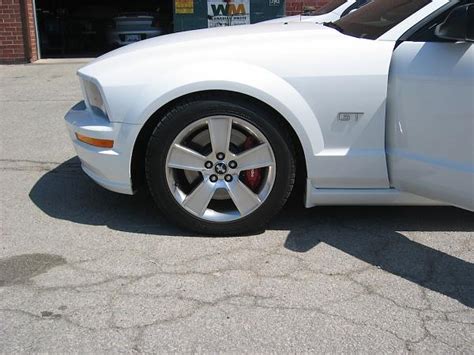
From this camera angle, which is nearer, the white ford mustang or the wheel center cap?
the white ford mustang

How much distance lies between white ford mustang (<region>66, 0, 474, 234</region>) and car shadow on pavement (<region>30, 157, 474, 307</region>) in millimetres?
A: 257

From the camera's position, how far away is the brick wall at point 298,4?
38.0 ft

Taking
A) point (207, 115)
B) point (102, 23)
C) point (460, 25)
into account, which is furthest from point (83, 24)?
point (460, 25)

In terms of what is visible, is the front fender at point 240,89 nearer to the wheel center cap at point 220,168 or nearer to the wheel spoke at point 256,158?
the wheel spoke at point 256,158

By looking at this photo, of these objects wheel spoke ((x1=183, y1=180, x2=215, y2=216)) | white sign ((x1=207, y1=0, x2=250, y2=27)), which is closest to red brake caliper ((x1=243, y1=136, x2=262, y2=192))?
wheel spoke ((x1=183, y1=180, x2=215, y2=216))

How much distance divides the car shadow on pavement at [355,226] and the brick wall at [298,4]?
8.26 meters

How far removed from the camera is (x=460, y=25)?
2988 millimetres

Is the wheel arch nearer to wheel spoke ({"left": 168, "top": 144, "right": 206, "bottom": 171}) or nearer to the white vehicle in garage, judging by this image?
wheel spoke ({"left": 168, "top": 144, "right": 206, "bottom": 171})

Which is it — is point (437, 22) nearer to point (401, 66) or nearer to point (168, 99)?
point (401, 66)

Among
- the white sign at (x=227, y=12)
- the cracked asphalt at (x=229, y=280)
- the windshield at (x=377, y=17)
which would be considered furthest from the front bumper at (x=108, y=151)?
the white sign at (x=227, y=12)

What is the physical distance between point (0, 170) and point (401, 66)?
11.8ft

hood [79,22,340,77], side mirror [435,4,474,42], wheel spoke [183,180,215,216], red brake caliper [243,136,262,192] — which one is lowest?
wheel spoke [183,180,215,216]

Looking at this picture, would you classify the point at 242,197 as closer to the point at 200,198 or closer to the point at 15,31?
the point at 200,198

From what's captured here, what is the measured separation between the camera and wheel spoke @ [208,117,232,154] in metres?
3.49
